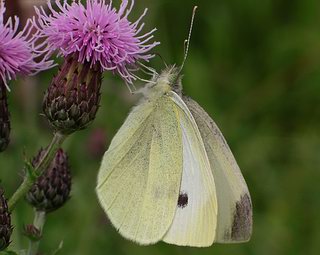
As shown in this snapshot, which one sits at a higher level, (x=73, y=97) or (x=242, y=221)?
(x=73, y=97)

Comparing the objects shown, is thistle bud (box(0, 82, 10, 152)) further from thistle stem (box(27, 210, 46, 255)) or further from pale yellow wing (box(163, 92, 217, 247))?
pale yellow wing (box(163, 92, 217, 247))

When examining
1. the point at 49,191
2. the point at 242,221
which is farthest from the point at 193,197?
the point at 49,191

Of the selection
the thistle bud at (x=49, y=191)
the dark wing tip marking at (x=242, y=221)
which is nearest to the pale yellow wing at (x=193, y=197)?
the dark wing tip marking at (x=242, y=221)

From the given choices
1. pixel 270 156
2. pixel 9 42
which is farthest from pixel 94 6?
pixel 270 156

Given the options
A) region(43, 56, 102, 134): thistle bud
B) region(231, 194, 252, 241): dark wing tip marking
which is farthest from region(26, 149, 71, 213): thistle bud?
region(231, 194, 252, 241): dark wing tip marking

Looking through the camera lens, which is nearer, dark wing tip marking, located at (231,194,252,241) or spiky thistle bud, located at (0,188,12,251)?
spiky thistle bud, located at (0,188,12,251)

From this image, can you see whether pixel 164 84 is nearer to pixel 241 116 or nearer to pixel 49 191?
pixel 49 191
